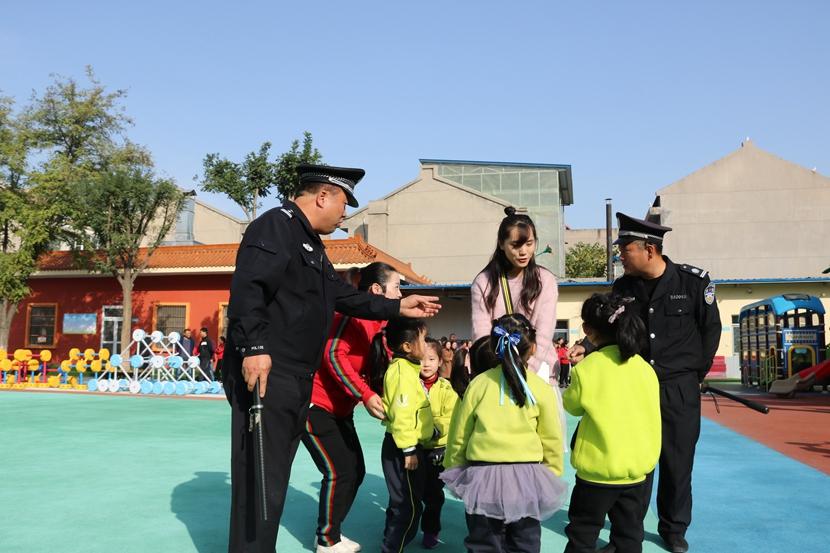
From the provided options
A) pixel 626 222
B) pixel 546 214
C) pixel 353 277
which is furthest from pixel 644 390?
pixel 546 214

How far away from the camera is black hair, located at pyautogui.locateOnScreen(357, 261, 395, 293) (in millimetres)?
4441

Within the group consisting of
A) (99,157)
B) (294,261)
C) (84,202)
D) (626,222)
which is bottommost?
(294,261)

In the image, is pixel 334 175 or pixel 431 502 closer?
pixel 334 175

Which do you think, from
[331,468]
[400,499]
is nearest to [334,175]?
[331,468]

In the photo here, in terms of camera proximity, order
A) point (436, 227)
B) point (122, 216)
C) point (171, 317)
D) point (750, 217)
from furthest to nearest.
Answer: point (436, 227) < point (750, 217) < point (171, 317) < point (122, 216)

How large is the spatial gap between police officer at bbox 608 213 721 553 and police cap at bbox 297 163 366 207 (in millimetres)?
1809

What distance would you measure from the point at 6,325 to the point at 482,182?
991 inches

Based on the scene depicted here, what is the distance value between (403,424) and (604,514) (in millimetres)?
1129

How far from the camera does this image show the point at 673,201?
38.4 metres

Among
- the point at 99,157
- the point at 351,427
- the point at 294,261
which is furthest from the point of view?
the point at 99,157

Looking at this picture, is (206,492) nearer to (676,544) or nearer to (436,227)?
(676,544)

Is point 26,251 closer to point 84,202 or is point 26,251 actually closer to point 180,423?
point 84,202

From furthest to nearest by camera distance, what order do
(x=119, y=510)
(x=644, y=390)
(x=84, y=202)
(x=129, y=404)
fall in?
(x=84, y=202)
(x=129, y=404)
(x=119, y=510)
(x=644, y=390)

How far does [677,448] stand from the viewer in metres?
4.37
